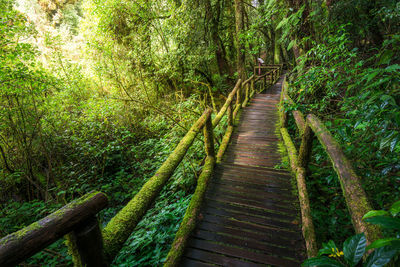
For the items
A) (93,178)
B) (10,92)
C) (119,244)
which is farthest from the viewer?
(93,178)

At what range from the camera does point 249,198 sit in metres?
3.52

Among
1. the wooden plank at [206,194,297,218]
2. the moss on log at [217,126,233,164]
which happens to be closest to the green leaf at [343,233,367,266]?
the wooden plank at [206,194,297,218]

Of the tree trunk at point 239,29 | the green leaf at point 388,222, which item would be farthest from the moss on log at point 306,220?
the tree trunk at point 239,29

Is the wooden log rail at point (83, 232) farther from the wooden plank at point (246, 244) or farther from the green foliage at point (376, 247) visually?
the green foliage at point (376, 247)

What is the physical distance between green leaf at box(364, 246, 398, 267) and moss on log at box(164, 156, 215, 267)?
2.15 metres

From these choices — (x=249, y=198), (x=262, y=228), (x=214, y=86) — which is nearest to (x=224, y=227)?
(x=262, y=228)

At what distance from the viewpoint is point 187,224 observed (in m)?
Answer: 2.91

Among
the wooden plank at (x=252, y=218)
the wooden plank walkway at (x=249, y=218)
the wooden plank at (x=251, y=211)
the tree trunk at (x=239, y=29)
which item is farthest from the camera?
the tree trunk at (x=239, y=29)

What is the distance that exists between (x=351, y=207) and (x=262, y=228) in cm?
156

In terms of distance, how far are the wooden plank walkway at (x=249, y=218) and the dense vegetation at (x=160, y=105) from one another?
0.72 metres

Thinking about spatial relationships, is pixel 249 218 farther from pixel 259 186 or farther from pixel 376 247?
pixel 376 247

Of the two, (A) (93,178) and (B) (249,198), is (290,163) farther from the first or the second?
(A) (93,178)

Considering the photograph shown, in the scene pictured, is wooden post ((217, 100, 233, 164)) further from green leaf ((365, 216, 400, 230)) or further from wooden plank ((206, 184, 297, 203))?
green leaf ((365, 216, 400, 230))

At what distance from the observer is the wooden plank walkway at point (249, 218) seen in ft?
8.41
